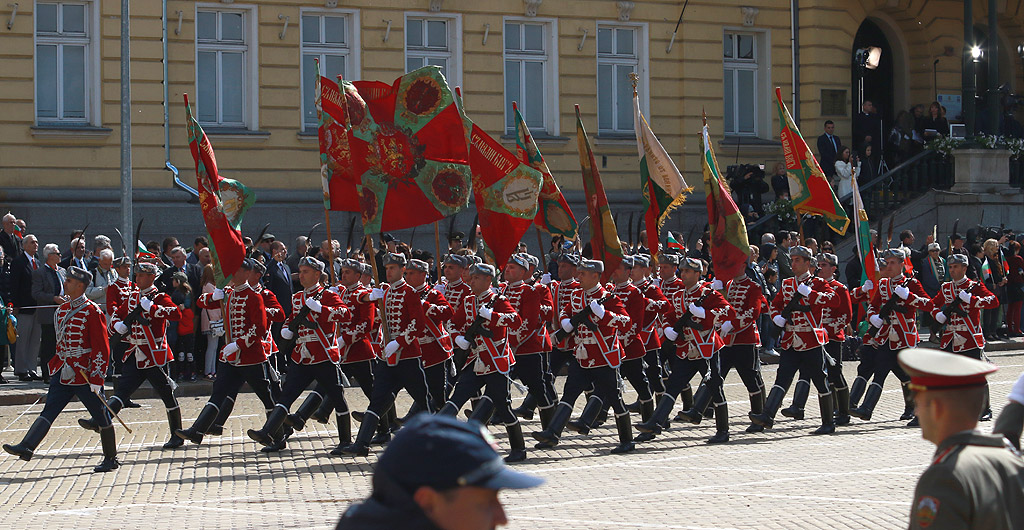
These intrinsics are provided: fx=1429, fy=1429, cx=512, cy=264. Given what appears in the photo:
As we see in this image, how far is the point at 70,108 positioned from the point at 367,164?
10.9 metres

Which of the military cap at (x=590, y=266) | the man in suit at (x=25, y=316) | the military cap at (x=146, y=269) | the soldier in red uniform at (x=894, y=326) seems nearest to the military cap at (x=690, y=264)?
the military cap at (x=590, y=266)

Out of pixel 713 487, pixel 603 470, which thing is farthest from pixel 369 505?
pixel 603 470

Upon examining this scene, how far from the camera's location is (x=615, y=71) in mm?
27031

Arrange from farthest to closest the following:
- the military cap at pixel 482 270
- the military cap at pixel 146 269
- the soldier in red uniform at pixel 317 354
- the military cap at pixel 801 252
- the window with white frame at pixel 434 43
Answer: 1. the window with white frame at pixel 434 43
2. the military cap at pixel 801 252
3. the military cap at pixel 146 269
4. the soldier in red uniform at pixel 317 354
5. the military cap at pixel 482 270

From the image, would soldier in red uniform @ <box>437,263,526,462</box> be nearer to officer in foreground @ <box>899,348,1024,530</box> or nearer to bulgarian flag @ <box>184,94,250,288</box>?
bulgarian flag @ <box>184,94,250,288</box>

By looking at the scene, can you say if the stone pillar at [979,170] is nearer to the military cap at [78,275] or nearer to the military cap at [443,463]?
the military cap at [78,275]

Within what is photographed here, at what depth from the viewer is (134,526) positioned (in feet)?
28.6

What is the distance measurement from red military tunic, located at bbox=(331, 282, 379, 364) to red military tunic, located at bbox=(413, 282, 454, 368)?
0.57 meters

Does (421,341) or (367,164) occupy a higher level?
(367,164)

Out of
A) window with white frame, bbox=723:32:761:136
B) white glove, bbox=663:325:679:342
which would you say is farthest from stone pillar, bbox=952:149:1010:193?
white glove, bbox=663:325:679:342

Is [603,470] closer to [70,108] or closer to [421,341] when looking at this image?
[421,341]

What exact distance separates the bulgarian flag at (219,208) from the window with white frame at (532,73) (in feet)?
36.0

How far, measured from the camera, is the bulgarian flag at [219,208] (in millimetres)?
13352

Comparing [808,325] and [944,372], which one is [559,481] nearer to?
[808,325]
